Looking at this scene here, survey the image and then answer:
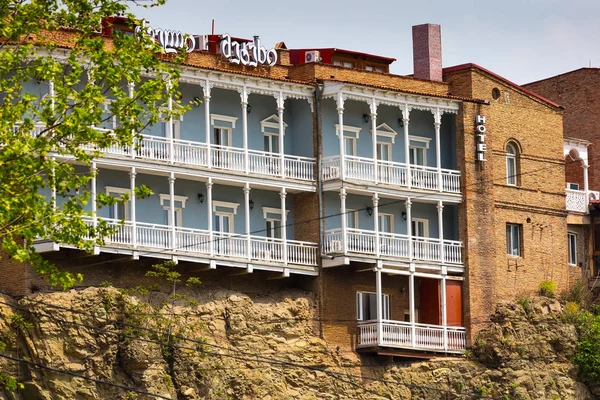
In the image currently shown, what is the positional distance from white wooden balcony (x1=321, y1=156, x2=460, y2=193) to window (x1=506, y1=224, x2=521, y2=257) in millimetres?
3417

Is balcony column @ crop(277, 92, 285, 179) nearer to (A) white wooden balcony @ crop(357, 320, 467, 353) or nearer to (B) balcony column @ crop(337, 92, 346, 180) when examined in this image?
(B) balcony column @ crop(337, 92, 346, 180)

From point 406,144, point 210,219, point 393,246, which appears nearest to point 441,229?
point 393,246

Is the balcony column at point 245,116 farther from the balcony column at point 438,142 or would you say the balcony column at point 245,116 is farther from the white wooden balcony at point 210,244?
the balcony column at point 438,142

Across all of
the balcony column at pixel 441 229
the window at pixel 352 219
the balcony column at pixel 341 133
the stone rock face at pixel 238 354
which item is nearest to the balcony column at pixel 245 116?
the balcony column at pixel 341 133

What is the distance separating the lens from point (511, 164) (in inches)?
3127

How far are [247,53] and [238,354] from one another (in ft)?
38.7

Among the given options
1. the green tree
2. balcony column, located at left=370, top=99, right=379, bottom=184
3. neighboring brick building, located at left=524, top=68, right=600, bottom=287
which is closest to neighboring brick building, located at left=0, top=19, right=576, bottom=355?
balcony column, located at left=370, top=99, right=379, bottom=184

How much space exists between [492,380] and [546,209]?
363 inches

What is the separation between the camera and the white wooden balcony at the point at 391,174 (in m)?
73.1

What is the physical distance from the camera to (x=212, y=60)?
7138 cm

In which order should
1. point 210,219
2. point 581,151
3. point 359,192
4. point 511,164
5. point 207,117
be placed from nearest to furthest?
point 210,219 < point 207,117 < point 359,192 < point 511,164 < point 581,151

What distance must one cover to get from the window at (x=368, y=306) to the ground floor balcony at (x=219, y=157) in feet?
16.5

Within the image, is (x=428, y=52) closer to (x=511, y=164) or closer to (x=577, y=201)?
(x=511, y=164)

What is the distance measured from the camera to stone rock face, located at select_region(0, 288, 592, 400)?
63.4 m
